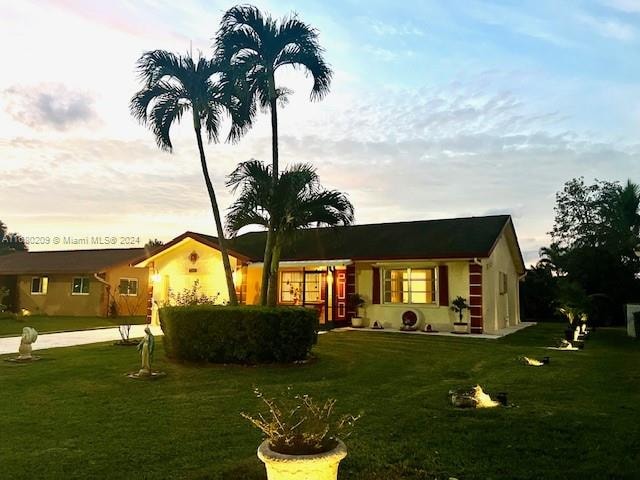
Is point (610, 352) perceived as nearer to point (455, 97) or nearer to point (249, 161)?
point (455, 97)

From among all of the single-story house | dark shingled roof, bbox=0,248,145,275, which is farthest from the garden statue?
dark shingled roof, bbox=0,248,145,275

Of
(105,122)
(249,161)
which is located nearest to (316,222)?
(249,161)

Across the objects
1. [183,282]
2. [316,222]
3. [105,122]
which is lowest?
[183,282]

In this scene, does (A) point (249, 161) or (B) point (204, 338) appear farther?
(A) point (249, 161)

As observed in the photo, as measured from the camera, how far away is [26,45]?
10.3 meters

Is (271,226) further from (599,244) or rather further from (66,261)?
(599,244)

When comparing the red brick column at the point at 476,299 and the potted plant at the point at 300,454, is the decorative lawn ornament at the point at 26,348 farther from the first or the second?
the red brick column at the point at 476,299

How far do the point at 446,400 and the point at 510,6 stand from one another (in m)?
7.59

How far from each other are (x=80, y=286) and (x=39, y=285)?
2.85m

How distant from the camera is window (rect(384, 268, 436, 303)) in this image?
16.7 metres

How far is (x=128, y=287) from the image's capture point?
85.7 ft

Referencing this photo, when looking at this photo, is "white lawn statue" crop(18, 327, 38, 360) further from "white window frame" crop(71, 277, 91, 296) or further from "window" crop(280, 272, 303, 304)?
"white window frame" crop(71, 277, 91, 296)

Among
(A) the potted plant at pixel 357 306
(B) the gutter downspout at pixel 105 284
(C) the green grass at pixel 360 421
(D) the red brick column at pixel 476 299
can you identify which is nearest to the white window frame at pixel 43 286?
(B) the gutter downspout at pixel 105 284

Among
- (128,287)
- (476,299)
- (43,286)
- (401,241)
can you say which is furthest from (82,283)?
(476,299)
